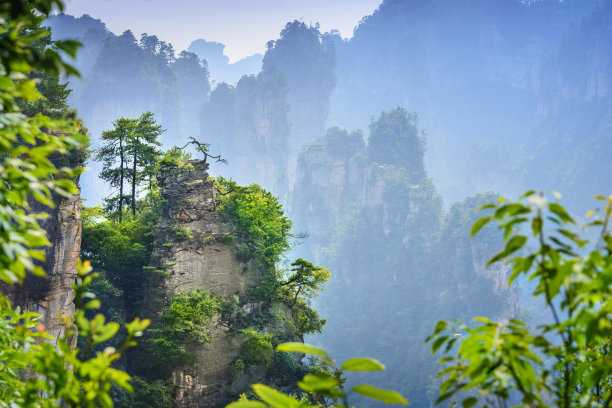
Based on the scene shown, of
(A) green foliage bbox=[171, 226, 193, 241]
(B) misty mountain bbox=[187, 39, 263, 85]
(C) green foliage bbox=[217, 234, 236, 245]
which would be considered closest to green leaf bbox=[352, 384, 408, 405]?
(A) green foliage bbox=[171, 226, 193, 241]

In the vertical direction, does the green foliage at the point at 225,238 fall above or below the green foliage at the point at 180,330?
above

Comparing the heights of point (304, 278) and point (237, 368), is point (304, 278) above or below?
above

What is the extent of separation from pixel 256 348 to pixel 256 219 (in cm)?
518

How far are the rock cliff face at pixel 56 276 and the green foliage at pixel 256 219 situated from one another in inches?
217

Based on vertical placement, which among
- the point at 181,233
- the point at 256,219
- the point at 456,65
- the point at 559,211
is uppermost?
the point at 456,65

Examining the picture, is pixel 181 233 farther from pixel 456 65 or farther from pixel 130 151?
pixel 456 65

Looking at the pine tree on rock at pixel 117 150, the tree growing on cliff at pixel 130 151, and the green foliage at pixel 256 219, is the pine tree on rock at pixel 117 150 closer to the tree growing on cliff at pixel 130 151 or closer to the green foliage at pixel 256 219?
the tree growing on cliff at pixel 130 151

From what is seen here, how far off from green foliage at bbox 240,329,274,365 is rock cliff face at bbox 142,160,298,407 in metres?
0.32

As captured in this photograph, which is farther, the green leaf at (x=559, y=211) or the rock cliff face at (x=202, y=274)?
the rock cliff face at (x=202, y=274)

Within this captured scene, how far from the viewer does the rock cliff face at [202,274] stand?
476 inches

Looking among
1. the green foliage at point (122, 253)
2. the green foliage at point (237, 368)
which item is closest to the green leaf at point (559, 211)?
the green foliage at point (237, 368)

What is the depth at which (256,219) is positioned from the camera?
627 inches

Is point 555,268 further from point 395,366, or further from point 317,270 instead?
point 395,366

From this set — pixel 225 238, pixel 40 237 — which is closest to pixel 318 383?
pixel 40 237
